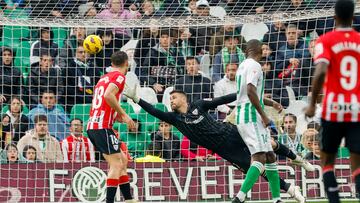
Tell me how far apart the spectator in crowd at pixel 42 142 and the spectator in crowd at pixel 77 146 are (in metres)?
0.12

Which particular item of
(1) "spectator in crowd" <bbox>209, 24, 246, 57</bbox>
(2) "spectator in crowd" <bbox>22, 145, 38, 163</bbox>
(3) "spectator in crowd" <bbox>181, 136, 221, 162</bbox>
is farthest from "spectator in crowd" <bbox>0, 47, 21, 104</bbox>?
(1) "spectator in crowd" <bbox>209, 24, 246, 57</bbox>

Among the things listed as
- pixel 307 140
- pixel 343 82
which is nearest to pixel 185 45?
pixel 307 140

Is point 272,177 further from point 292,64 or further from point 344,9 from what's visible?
point 292,64

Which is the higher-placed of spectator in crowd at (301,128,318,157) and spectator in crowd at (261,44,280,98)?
spectator in crowd at (261,44,280,98)

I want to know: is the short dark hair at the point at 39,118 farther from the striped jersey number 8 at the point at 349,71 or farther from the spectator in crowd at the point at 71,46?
the striped jersey number 8 at the point at 349,71

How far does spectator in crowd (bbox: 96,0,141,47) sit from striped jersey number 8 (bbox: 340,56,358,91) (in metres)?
7.64

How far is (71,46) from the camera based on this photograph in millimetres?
16578

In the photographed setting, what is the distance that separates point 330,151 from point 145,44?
7.71m

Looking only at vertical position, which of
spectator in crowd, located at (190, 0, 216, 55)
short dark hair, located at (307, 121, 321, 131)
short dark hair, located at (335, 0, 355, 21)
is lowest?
short dark hair, located at (307, 121, 321, 131)

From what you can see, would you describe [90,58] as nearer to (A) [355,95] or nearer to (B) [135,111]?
(B) [135,111]

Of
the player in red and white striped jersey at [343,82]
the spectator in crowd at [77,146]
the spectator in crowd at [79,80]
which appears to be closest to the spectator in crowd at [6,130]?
the spectator in crowd at [77,146]

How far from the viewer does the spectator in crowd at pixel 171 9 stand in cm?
1639

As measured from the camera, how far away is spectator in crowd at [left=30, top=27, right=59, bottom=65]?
16.3 metres

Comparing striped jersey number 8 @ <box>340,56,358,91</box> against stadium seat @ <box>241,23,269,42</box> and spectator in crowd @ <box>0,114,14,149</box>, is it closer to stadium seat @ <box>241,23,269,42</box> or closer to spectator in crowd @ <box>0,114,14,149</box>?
stadium seat @ <box>241,23,269,42</box>
